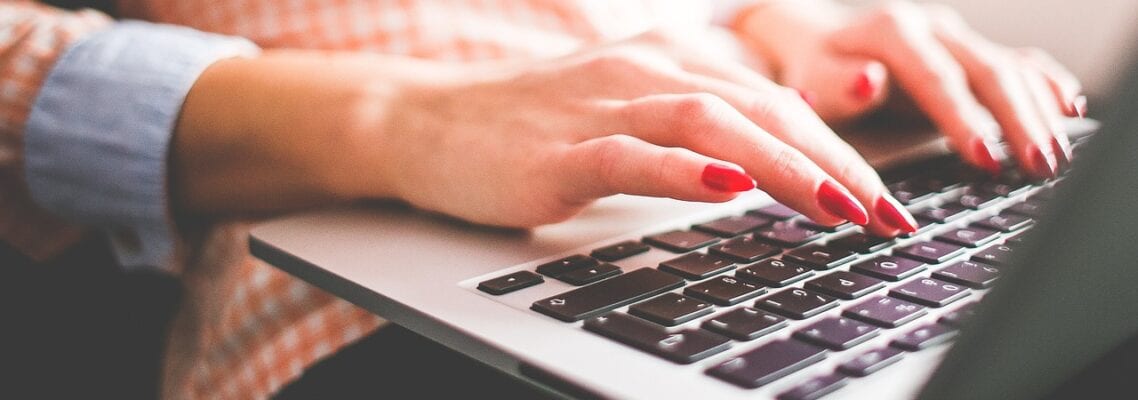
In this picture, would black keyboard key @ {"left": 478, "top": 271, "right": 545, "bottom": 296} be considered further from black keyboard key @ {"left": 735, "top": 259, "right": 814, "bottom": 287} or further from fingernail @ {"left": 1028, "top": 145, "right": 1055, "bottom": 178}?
fingernail @ {"left": 1028, "top": 145, "right": 1055, "bottom": 178}

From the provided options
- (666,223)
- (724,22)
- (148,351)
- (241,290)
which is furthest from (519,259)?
(724,22)

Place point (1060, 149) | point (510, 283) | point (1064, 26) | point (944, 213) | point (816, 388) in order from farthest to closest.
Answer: point (1064, 26), point (1060, 149), point (944, 213), point (510, 283), point (816, 388)

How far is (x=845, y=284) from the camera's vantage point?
14.3 inches

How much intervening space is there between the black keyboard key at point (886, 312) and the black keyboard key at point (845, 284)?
0.4 inches

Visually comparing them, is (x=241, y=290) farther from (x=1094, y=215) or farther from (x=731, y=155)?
(x=1094, y=215)

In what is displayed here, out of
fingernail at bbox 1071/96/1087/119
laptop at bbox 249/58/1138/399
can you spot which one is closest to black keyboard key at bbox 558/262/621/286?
laptop at bbox 249/58/1138/399

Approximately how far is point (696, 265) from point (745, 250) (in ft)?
0.12

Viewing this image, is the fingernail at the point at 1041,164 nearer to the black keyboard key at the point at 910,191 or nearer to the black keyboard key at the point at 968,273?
the black keyboard key at the point at 910,191

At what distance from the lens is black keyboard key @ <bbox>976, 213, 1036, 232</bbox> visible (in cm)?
45

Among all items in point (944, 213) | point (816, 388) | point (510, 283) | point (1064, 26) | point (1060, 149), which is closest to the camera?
point (816, 388)

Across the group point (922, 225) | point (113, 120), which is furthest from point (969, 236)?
point (113, 120)

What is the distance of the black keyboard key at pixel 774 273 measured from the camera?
1.22 feet

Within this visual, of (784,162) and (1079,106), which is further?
(1079,106)

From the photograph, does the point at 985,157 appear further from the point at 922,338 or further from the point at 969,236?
the point at 922,338
